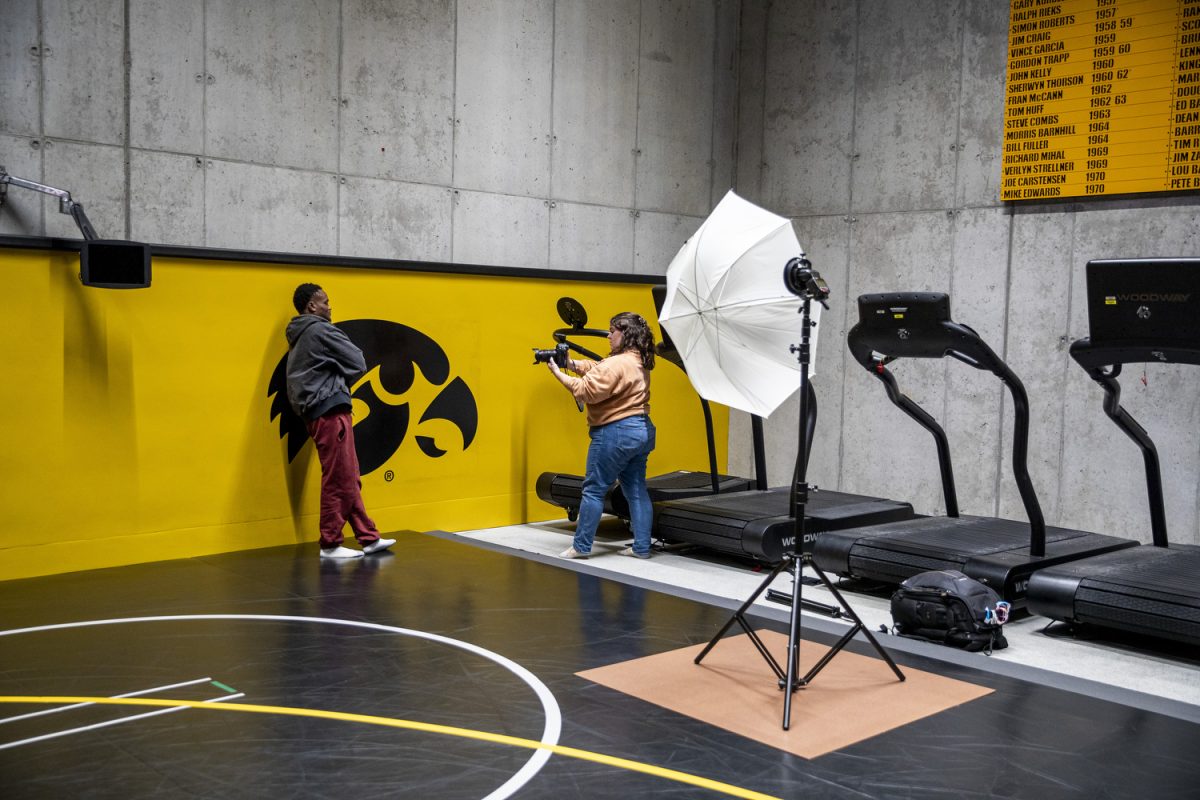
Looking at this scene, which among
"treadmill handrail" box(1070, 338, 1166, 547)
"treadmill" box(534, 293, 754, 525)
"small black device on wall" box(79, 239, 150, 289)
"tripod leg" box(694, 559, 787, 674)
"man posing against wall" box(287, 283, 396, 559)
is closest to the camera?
"tripod leg" box(694, 559, 787, 674)

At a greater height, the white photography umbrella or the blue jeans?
the white photography umbrella

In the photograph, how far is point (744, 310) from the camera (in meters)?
6.28

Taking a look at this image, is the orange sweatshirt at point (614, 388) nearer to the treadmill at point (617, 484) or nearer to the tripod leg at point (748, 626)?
the treadmill at point (617, 484)

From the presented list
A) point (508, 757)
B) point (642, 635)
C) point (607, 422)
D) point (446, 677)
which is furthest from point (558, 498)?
point (508, 757)

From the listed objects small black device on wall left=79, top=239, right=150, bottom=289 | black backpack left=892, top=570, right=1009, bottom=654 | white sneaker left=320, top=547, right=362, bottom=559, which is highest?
small black device on wall left=79, top=239, right=150, bottom=289

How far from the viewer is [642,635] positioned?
238 inches

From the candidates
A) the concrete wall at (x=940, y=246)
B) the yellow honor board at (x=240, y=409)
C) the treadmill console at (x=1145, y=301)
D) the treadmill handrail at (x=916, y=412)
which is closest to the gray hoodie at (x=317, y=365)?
the yellow honor board at (x=240, y=409)

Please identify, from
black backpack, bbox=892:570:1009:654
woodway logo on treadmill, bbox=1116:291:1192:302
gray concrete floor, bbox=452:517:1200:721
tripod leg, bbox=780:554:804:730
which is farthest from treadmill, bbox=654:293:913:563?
tripod leg, bbox=780:554:804:730

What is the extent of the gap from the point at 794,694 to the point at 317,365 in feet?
14.3

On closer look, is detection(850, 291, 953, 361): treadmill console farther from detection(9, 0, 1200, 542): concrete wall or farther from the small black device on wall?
the small black device on wall

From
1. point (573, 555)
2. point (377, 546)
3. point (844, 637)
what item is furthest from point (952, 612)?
point (377, 546)

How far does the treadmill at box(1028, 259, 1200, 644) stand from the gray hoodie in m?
4.86

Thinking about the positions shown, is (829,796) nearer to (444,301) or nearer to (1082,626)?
(1082,626)

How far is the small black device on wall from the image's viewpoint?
693 centimetres
